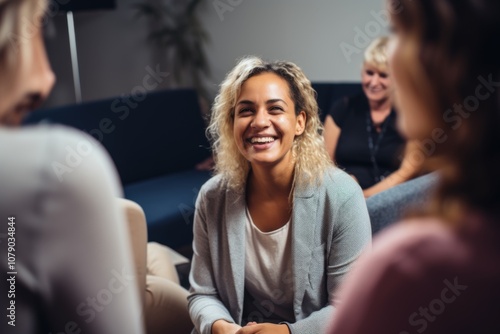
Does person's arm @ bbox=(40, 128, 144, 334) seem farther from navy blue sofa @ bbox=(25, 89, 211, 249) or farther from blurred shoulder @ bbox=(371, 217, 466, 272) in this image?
navy blue sofa @ bbox=(25, 89, 211, 249)

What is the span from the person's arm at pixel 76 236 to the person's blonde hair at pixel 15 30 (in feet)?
0.24

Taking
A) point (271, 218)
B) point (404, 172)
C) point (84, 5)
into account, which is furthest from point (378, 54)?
point (84, 5)

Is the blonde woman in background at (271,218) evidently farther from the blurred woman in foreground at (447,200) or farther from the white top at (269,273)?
the blurred woman in foreground at (447,200)

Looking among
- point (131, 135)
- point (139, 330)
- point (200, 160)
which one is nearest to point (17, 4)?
point (139, 330)

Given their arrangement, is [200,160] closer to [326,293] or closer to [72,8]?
[72,8]

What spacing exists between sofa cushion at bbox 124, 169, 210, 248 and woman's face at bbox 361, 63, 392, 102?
1.12m

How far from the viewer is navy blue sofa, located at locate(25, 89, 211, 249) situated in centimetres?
323

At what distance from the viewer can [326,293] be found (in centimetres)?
158

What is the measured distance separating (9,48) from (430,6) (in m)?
0.38

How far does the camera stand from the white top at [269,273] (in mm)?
1579

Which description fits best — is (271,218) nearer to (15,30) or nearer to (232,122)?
(232,122)

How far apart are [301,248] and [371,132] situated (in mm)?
1524

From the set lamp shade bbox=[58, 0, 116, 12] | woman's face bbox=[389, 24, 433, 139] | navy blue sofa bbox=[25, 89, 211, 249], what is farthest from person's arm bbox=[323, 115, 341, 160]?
woman's face bbox=[389, 24, 433, 139]

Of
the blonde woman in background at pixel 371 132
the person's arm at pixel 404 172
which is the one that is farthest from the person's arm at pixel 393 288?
the blonde woman in background at pixel 371 132
